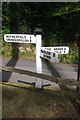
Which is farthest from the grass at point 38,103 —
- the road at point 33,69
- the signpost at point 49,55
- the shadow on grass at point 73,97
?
the road at point 33,69

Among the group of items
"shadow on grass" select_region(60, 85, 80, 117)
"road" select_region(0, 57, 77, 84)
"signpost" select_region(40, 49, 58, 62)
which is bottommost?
"road" select_region(0, 57, 77, 84)

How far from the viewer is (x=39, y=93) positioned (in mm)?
6934

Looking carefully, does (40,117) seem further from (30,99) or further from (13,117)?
(30,99)

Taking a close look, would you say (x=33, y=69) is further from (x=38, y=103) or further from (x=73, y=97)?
(x=38, y=103)

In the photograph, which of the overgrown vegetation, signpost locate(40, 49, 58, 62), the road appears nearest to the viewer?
signpost locate(40, 49, 58, 62)

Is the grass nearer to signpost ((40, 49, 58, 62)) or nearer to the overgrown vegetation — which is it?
signpost ((40, 49, 58, 62))

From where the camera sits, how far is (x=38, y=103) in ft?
20.3

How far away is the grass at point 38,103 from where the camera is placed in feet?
18.8

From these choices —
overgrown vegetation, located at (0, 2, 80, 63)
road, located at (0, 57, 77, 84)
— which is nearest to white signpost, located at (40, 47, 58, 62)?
road, located at (0, 57, 77, 84)

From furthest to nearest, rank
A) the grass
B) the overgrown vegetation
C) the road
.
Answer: the overgrown vegetation < the road < the grass

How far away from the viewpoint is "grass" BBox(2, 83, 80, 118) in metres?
5.72

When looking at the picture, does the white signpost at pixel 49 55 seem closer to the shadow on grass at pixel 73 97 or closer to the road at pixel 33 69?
the shadow on grass at pixel 73 97

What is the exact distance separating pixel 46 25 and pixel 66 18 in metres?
1.37

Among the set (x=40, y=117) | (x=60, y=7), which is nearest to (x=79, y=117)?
(x=40, y=117)
